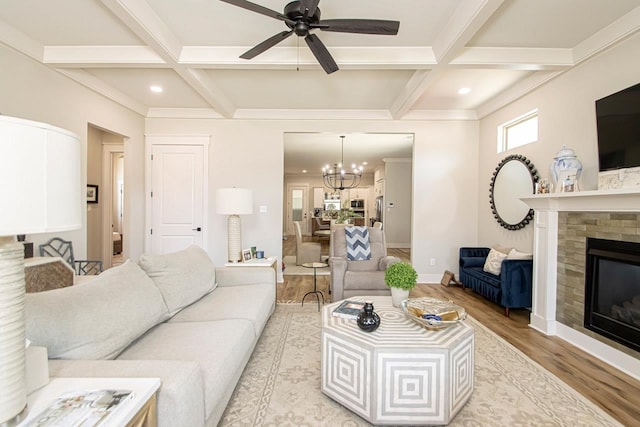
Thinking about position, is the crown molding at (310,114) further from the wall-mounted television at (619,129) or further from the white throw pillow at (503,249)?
the wall-mounted television at (619,129)

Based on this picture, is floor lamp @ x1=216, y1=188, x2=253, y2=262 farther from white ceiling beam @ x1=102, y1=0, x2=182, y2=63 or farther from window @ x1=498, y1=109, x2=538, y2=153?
window @ x1=498, y1=109, x2=538, y2=153

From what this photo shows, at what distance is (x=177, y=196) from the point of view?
15.6ft

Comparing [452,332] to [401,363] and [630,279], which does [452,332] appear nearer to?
[401,363]

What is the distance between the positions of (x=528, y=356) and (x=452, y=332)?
1.23 m

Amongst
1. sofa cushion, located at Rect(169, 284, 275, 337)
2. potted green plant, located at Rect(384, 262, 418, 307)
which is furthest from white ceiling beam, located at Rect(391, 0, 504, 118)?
sofa cushion, located at Rect(169, 284, 275, 337)

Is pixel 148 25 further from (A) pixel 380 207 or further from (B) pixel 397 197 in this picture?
(A) pixel 380 207

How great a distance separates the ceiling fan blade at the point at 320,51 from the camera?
2.14m

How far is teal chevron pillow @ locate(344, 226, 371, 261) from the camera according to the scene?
156 inches

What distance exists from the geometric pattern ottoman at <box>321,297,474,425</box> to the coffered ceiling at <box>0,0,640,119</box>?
2.29 meters

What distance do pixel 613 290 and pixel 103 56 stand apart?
5132mm

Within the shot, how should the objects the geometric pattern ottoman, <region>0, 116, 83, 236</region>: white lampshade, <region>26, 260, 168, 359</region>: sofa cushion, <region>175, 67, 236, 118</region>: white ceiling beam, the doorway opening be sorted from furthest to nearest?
the doorway opening → <region>175, 67, 236, 118</region>: white ceiling beam → the geometric pattern ottoman → <region>26, 260, 168, 359</region>: sofa cushion → <region>0, 116, 83, 236</region>: white lampshade

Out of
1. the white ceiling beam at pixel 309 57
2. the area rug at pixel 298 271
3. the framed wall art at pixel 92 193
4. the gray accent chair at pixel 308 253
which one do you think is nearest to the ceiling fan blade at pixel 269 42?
the white ceiling beam at pixel 309 57

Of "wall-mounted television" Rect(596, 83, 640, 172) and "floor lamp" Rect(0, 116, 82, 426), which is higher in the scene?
"wall-mounted television" Rect(596, 83, 640, 172)

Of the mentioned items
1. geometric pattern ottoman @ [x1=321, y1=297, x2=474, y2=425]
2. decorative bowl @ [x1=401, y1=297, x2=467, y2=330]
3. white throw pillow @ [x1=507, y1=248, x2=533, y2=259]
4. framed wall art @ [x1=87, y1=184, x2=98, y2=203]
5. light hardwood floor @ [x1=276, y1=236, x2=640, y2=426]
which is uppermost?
framed wall art @ [x1=87, y1=184, x2=98, y2=203]
